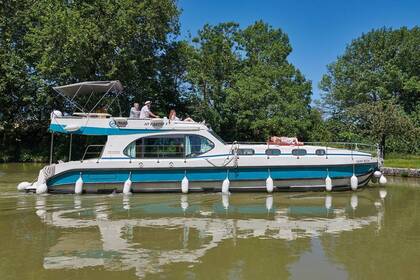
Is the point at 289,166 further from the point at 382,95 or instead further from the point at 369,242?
the point at 382,95

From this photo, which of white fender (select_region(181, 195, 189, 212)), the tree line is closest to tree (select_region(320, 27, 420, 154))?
the tree line

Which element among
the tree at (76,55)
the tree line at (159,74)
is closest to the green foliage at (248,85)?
the tree line at (159,74)

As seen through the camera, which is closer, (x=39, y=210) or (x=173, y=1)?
(x=39, y=210)

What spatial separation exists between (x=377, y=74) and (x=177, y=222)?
5004 centimetres

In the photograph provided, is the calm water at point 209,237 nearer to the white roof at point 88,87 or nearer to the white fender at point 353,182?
the white fender at point 353,182

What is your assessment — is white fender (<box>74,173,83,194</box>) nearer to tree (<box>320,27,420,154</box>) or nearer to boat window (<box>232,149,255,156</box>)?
boat window (<box>232,149,255,156</box>)

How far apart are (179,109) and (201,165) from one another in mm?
23682

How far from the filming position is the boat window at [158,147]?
18.3m

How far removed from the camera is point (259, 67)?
4181 centimetres

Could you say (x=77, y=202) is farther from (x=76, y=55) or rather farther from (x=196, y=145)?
(x=76, y=55)

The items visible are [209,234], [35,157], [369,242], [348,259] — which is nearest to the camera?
[348,259]

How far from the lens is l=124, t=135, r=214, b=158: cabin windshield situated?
18344mm

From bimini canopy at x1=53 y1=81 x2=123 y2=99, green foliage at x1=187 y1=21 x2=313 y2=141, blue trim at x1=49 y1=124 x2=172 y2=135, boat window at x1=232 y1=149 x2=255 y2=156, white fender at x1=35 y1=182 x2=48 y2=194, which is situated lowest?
white fender at x1=35 y1=182 x2=48 y2=194

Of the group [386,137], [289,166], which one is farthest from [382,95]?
[289,166]
